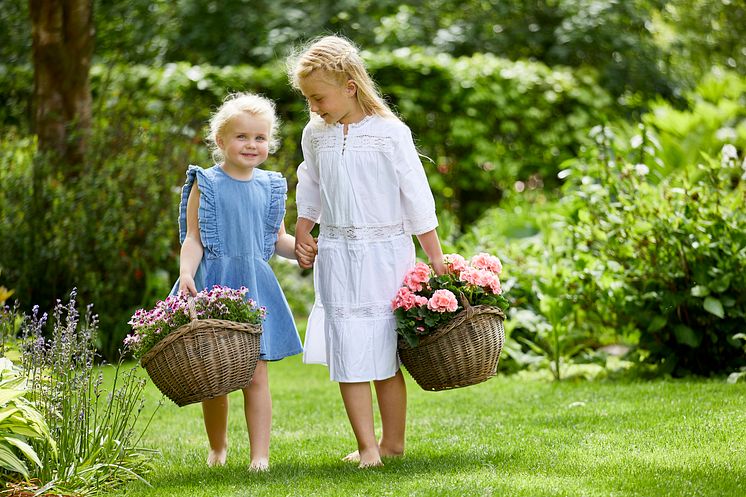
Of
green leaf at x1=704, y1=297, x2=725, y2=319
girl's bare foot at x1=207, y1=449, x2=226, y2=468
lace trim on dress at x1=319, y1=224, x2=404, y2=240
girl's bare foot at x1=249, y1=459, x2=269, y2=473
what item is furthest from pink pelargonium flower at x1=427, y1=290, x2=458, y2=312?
green leaf at x1=704, y1=297, x2=725, y2=319

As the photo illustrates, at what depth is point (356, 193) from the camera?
4070mm

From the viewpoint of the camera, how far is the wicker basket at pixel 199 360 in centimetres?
374

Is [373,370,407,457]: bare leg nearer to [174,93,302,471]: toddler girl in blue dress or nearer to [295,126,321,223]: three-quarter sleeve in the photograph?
[174,93,302,471]: toddler girl in blue dress

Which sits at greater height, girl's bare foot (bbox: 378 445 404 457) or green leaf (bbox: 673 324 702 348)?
girl's bare foot (bbox: 378 445 404 457)

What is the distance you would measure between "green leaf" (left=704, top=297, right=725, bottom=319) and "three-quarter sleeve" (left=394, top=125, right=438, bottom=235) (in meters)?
2.29

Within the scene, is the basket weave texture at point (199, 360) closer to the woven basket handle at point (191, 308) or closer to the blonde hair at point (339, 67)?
the woven basket handle at point (191, 308)

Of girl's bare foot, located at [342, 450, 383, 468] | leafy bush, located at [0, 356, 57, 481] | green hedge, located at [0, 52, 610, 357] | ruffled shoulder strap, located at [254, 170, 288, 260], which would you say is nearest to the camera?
leafy bush, located at [0, 356, 57, 481]

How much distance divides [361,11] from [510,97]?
352 centimetres

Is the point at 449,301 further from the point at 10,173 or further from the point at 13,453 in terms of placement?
the point at 10,173

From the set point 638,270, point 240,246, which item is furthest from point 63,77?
point 638,270

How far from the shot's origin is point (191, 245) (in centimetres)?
423

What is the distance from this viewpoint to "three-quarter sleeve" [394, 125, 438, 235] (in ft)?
13.3

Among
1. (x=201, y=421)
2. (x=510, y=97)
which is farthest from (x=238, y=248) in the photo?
(x=510, y=97)

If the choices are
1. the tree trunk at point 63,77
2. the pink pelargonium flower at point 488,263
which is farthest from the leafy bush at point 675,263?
the tree trunk at point 63,77
